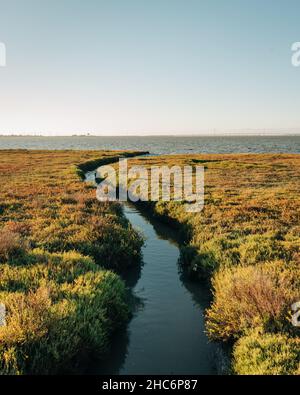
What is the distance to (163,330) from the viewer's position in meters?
10.4

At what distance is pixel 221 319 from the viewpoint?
31.1 feet

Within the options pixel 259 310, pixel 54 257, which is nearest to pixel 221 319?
pixel 259 310

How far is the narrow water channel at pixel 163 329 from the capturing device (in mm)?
8844

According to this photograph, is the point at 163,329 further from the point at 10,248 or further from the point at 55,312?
the point at 10,248

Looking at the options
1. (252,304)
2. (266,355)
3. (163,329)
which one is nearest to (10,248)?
(163,329)

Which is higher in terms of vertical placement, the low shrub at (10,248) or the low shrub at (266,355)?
the low shrub at (10,248)

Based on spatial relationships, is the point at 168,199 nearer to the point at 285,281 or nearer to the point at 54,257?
the point at 54,257

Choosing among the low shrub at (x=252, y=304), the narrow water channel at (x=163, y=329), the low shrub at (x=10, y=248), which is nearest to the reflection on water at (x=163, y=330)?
the narrow water channel at (x=163, y=329)

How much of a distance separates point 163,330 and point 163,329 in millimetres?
63

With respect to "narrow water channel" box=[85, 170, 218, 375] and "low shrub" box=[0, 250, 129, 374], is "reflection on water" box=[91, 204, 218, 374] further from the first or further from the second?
"low shrub" box=[0, 250, 129, 374]

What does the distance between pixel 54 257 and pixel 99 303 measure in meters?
3.51

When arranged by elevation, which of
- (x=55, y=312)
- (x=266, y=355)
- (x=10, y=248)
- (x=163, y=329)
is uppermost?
(x=10, y=248)

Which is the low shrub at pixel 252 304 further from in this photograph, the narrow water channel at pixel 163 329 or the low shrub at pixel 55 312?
the low shrub at pixel 55 312

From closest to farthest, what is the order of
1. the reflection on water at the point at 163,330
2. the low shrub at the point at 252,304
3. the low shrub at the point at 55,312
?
the low shrub at the point at 55,312
the low shrub at the point at 252,304
the reflection on water at the point at 163,330
